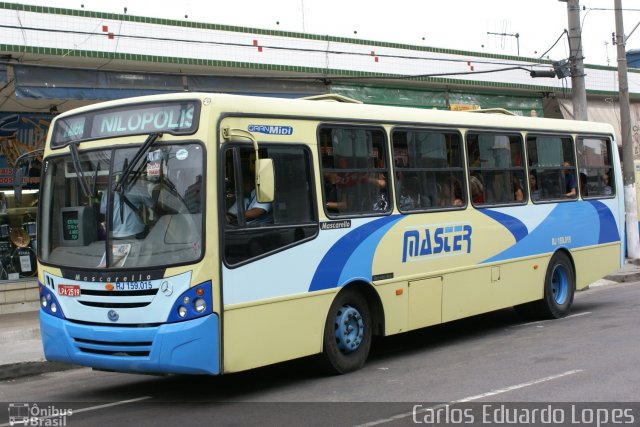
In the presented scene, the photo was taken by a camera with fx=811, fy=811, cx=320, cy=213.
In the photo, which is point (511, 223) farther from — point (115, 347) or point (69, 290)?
point (69, 290)

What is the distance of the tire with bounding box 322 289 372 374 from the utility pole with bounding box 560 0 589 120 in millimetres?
11329

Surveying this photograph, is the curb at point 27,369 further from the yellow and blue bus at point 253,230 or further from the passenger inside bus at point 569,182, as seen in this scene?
the passenger inside bus at point 569,182

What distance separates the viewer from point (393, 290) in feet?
32.2

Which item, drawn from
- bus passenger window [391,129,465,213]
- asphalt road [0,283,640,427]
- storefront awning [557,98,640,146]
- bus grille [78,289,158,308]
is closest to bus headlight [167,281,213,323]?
bus grille [78,289,158,308]

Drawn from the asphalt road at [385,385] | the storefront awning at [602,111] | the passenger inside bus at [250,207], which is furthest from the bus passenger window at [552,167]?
the storefront awning at [602,111]

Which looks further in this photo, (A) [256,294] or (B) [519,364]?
(B) [519,364]

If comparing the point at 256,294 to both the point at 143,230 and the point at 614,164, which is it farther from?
the point at 614,164

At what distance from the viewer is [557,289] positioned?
13242mm

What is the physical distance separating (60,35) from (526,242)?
8.60 metres

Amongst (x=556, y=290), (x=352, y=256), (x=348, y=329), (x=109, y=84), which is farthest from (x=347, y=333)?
(x=109, y=84)

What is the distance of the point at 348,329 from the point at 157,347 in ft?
8.40

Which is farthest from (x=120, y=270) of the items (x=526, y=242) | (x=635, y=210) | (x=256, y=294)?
(x=635, y=210)

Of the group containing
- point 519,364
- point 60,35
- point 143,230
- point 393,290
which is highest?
point 60,35

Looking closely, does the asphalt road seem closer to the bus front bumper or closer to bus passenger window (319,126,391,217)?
the bus front bumper
